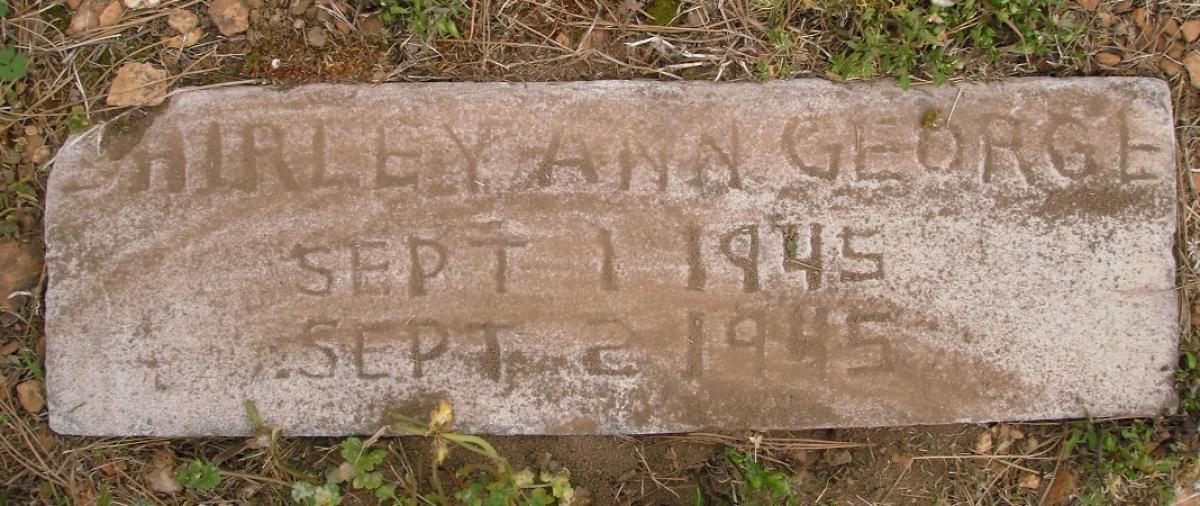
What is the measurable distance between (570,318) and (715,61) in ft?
2.66

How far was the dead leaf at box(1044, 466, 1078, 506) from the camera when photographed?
2344mm

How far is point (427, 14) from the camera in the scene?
2207mm

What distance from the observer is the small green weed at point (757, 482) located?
217 centimetres

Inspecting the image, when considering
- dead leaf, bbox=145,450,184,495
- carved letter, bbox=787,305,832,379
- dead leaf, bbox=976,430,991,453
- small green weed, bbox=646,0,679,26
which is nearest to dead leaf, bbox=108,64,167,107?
dead leaf, bbox=145,450,184,495

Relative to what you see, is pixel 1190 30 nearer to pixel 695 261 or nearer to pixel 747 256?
pixel 747 256

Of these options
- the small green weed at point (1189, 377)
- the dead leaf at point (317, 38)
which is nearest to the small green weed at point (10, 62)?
the dead leaf at point (317, 38)

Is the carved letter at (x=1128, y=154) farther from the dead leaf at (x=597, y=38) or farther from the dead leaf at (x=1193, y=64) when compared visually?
the dead leaf at (x=597, y=38)

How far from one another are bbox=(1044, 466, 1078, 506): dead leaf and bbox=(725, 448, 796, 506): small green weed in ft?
2.56

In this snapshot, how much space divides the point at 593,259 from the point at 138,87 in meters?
1.32

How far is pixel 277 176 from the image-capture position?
2.14 meters

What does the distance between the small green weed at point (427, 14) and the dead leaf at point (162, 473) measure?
1364 mm

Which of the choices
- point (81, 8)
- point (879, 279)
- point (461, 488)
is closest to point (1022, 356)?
point (879, 279)

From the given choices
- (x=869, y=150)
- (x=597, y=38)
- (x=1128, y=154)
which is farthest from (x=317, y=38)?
(x=1128, y=154)

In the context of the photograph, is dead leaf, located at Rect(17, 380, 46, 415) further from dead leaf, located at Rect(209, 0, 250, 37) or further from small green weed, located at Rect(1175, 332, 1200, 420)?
small green weed, located at Rect(1175, 332, 1200, 420)
